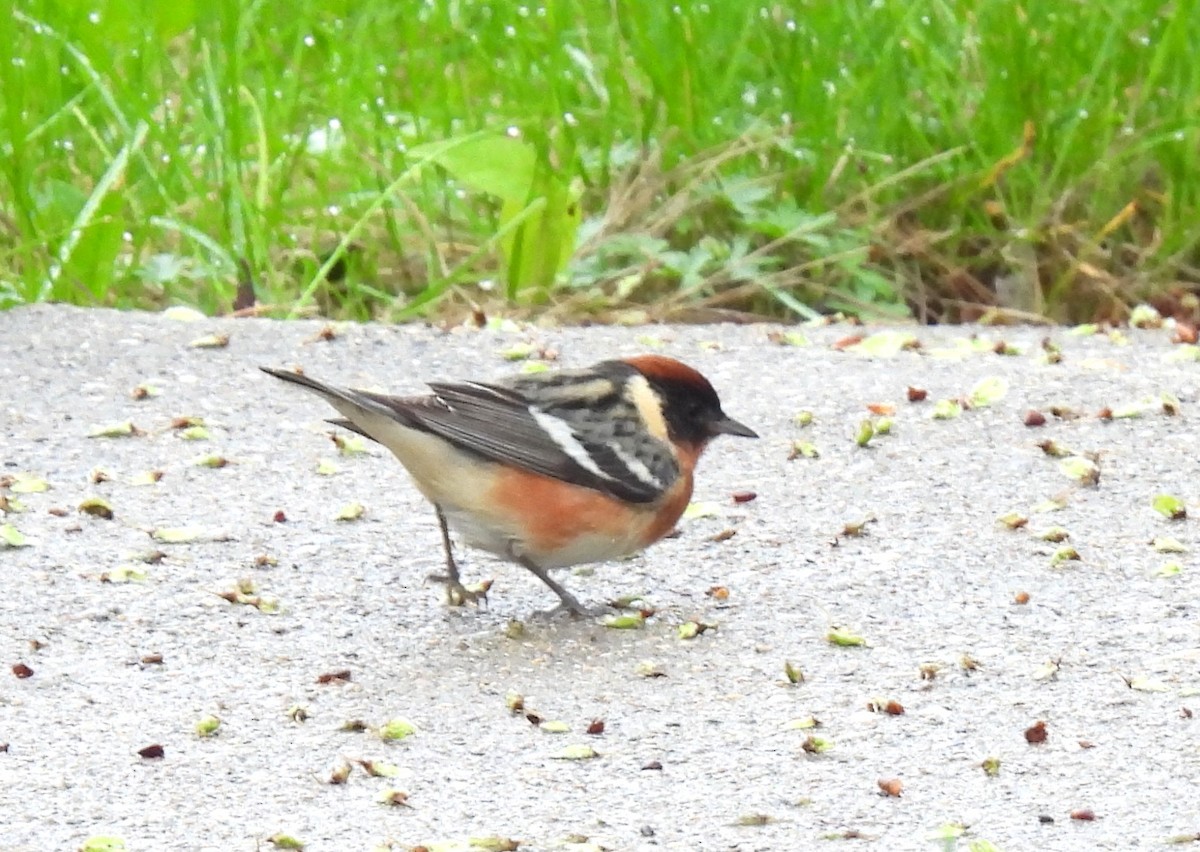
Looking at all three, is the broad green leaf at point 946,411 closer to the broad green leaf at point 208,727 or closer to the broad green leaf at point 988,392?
the broad green leaf at point 988,392

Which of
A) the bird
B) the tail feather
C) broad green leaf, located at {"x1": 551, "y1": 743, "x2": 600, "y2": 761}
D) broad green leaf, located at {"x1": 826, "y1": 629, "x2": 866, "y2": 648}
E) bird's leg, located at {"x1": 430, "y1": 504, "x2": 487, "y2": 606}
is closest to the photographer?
broad green leaf, located at {"x1": 551, "y1": 743, "x2": 600, "y2": 761}

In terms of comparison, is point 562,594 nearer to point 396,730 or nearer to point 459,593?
point 459,593

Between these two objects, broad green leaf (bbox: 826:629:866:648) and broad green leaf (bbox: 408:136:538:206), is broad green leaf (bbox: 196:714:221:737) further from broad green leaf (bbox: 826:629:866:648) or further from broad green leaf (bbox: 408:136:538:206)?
broad green leaf (bbox: 408:136:538:206)

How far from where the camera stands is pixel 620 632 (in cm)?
425

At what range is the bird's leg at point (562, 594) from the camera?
4.33m

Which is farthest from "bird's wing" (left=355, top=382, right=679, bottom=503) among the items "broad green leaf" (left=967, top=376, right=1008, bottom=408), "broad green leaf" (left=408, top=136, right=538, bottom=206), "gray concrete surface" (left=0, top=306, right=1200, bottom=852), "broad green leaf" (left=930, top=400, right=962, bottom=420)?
"broad green leaf" (left=408, top=136, right=538, bottom=206)

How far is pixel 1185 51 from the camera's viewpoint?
7.07 metres

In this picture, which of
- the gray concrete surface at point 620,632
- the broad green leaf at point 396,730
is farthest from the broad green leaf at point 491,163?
the broad green leaf at point 396,730

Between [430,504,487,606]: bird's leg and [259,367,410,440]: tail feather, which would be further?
[430,504,487,606]: bird's leg

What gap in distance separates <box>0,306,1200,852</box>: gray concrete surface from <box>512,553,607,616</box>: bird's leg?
0.06 meters

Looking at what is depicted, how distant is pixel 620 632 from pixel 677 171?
3.18m

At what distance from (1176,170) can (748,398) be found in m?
2.20

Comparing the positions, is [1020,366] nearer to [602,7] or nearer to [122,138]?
[602,7]

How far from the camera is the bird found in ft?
14.0
